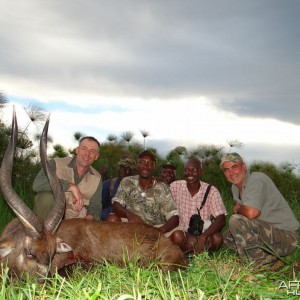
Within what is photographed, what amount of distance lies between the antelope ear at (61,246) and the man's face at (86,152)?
1.56m

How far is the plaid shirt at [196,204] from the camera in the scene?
6246 millimetres

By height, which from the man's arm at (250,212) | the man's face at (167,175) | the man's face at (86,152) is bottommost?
the man's arm at (250,212)

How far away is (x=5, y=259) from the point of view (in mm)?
4293

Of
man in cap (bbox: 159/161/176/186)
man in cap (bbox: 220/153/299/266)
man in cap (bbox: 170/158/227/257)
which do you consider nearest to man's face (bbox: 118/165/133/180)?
man in cap (bbox: 159/161/176/186)

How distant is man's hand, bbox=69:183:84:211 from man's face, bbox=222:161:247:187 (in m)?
1.68

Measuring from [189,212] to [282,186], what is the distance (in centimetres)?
814

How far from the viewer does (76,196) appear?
5.67m

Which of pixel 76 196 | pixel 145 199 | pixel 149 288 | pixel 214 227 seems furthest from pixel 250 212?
pixel 149 288

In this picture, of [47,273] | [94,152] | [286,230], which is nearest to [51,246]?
[47,273]

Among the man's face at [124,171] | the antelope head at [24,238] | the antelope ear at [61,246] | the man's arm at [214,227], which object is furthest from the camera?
the man's face at [124,171]

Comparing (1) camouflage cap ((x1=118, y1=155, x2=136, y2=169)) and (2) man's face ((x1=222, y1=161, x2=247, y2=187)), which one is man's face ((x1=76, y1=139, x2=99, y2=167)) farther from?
(2) man's face ((x1=222, y1=161, x2=247, y2=187))

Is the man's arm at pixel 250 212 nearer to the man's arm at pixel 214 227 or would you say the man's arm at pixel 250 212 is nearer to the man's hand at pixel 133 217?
the man's arm at pixel 214 227

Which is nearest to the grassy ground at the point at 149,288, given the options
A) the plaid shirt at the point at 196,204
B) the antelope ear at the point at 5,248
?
the antelope ear at the point at 5,248

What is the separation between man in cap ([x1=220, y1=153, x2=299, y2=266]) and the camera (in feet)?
18.0
